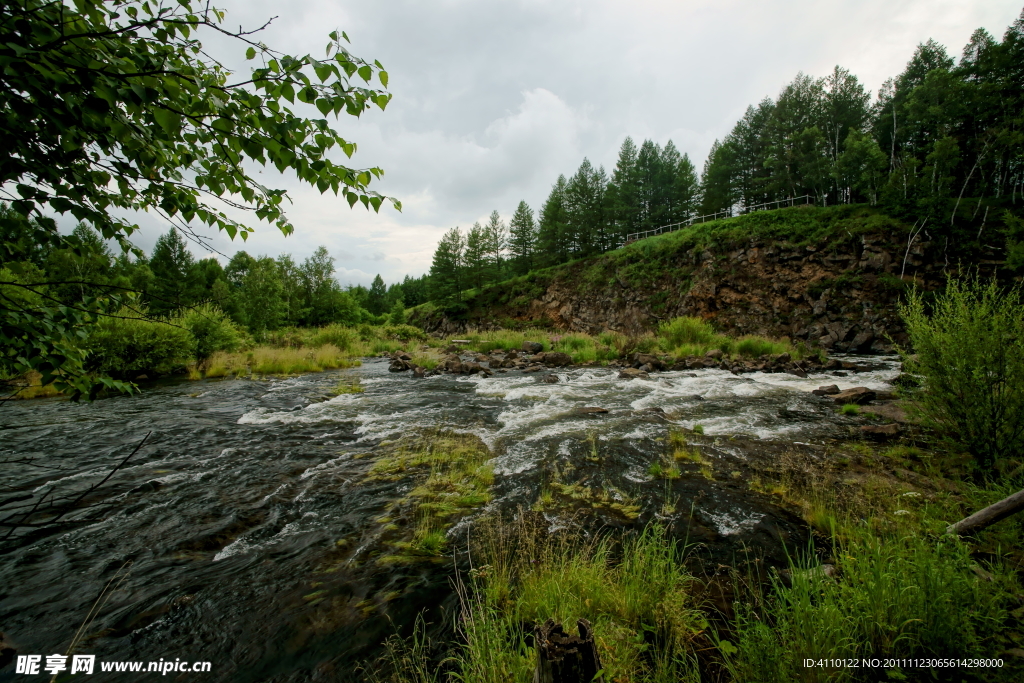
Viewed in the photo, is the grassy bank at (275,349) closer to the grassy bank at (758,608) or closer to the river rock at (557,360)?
the river rock at (557,360)

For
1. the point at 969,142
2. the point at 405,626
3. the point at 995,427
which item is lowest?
the point at 405,626

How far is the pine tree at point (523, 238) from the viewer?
50.5 metres

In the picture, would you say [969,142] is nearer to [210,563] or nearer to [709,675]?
[709,675]

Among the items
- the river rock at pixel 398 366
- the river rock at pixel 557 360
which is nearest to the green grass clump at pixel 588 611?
the river rock at pixel 557 360

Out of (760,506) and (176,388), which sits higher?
(176,388)

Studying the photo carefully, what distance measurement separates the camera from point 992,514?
8.68 feet

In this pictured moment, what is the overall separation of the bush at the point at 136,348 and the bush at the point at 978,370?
16.6 meters

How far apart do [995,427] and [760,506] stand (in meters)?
2.78

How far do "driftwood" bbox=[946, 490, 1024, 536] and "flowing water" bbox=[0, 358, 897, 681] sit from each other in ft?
4.22

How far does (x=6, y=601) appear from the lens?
3.04 m

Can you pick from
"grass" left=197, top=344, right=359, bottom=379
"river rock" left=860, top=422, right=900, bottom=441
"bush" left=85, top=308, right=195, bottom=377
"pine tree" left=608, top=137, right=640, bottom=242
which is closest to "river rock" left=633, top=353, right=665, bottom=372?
"river rock" left=860, top=422, right=900, bottom=441

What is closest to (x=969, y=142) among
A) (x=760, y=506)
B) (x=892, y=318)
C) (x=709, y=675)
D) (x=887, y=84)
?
(x=887, y=84)

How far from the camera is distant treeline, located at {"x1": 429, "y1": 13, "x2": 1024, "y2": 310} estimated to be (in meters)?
24.9

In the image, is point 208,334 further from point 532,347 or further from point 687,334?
point 687,334
